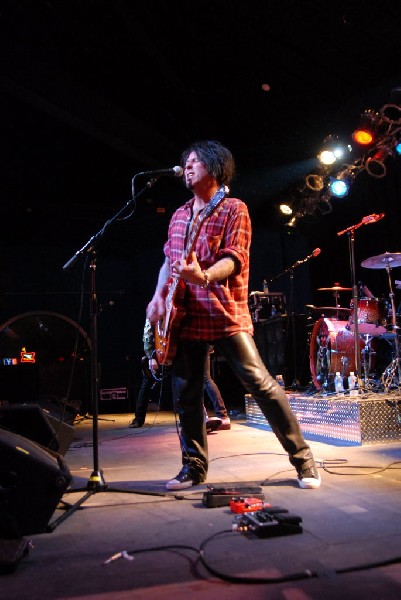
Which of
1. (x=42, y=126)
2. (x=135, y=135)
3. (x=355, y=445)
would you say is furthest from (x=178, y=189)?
(x=355, y=445)

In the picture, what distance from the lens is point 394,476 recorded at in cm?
304

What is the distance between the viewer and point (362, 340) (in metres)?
7.40

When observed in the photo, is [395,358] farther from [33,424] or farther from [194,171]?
[33,424]

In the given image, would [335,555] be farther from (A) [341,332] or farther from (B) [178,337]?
(A) [341,332]

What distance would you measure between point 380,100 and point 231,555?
728 cm

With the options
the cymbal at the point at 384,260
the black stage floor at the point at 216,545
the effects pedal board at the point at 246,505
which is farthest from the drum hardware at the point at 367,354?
the effects pedal board at the point at 246,505

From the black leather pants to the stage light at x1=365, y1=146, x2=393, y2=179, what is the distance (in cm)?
581

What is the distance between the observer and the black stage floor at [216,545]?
1.52 metres

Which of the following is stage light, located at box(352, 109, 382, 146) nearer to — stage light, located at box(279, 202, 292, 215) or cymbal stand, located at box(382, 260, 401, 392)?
cymbal stand, located at box(382, 260, 401, 392)

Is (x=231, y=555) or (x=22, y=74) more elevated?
(x=22, y=74)

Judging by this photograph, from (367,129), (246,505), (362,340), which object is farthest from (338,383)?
(246,505)

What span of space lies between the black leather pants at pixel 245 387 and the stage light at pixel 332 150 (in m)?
6.21

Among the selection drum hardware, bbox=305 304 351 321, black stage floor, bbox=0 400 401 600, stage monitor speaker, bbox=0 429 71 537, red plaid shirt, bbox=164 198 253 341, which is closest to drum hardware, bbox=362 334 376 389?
drum hardware, bbox=305 304 351 321

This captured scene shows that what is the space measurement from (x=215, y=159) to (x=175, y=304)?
0.96m
